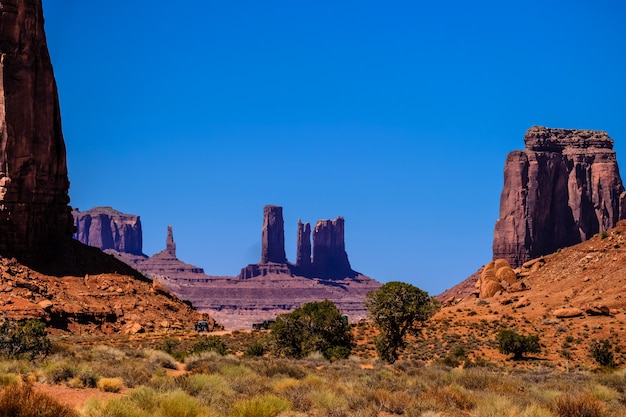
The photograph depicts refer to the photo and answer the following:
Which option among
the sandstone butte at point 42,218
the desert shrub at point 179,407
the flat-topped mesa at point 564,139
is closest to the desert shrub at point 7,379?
the desert shrub at point 179,407

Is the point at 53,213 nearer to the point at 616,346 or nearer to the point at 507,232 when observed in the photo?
the point at 616,346

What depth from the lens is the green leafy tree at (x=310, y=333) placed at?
4978 cm

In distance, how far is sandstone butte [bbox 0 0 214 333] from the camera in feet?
216

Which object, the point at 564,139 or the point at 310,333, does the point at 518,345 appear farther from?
the point at 564,139

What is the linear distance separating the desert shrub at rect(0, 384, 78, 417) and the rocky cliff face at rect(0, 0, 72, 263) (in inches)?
2158

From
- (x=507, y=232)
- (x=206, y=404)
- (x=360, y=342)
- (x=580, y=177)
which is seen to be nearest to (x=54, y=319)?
(x=360, y=342)

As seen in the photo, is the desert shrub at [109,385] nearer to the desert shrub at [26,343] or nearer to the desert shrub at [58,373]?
the desert shrub at [58,373]

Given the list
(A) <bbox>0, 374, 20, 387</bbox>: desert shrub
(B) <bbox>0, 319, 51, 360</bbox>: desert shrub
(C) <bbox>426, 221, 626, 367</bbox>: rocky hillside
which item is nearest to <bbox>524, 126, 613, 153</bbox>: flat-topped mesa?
(C) <bbox>426, 221, 626, 367</bbox>: rocky hillside

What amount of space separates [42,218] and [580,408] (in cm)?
5814

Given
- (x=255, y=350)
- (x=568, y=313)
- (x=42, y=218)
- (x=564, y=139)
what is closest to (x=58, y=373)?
(x=255, y=350)

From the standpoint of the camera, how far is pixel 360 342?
202 feet

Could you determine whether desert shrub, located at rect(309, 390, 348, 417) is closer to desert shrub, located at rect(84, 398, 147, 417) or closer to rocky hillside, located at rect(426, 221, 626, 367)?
desert shrub, located at rect(84, 398, 147, 417)

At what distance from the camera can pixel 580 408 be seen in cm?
2095

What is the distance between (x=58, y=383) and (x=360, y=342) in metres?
39.0
